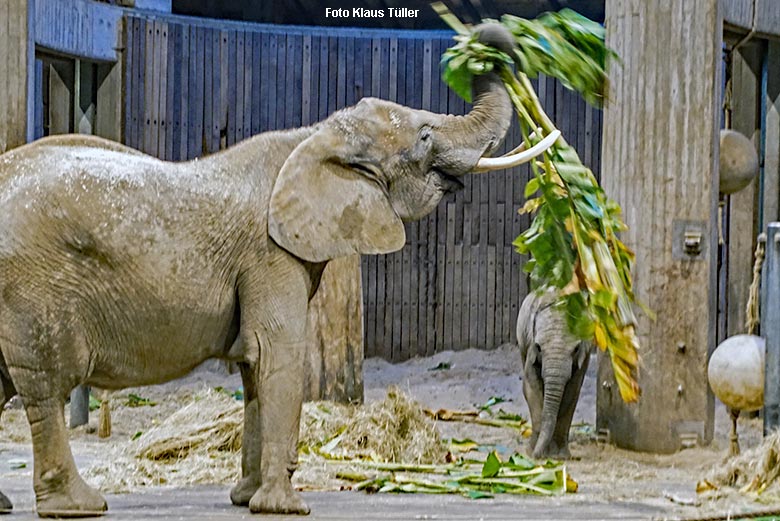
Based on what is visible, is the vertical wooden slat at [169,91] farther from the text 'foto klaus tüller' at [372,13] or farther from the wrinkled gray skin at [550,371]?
the wrinkled gray skin at [550,371]

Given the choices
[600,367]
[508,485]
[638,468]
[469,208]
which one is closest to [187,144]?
[469,208]

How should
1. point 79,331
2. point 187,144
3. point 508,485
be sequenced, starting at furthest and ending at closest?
point 187,144
point 508,485
point 79,331

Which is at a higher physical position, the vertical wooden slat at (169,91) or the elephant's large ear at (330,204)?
the vertical wooden slat at (169,91)

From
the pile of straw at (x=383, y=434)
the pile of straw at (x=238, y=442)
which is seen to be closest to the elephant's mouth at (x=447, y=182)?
the pile of straw at (x=238, y=442)

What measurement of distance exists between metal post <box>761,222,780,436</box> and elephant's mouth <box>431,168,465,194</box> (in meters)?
2.85

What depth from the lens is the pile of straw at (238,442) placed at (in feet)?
26.5

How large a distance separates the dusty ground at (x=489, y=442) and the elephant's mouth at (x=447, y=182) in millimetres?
1536

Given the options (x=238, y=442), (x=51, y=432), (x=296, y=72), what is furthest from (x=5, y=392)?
(x=296, y=72)

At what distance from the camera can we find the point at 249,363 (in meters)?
6.67

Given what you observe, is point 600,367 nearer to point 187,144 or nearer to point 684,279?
point 684,279

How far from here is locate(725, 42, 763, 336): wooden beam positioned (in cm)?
1241

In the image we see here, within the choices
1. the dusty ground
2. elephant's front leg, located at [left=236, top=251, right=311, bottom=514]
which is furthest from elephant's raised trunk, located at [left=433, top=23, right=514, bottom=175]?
the dusty ground

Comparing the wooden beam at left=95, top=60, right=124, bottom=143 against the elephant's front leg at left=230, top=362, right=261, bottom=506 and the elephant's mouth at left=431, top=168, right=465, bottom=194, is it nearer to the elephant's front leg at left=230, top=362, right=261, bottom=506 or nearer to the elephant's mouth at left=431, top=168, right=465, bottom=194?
the elephant's front leg at left=230, top=362, right=261, bottom=506

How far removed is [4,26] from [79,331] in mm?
4949
